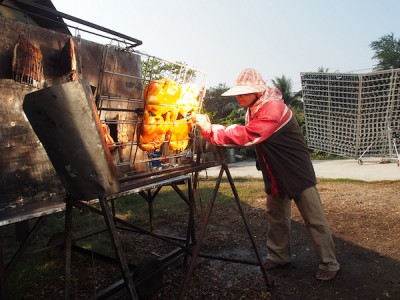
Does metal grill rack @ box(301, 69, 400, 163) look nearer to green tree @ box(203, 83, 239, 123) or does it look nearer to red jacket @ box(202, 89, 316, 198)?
red jacket @ box(202, 89, 316, 198)

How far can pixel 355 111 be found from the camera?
37.6 ft

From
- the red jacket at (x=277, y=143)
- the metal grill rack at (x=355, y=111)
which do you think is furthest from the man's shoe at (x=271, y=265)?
the metal grill rack at (x=355, y=111)

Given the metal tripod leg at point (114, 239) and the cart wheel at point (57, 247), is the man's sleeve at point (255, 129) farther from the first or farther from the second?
the cart wheel at point (57, 247)

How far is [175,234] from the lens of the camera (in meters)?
5.22

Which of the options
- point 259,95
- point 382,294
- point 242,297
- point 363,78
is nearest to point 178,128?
point 259,95

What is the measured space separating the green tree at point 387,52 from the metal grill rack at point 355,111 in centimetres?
1969

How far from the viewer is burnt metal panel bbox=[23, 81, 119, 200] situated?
1760 mm

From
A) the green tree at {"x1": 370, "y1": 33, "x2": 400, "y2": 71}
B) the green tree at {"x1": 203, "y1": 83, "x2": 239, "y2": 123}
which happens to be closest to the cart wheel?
the green tree at {"x1": 203, "y1": 83, "x2": 239, "y2": 123}

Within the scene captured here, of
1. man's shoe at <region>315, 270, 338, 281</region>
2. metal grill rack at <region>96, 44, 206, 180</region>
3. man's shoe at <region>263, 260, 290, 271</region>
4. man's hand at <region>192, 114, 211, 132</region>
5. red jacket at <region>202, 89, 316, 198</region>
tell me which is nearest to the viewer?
metal grill rack at <region>96, 44, 206, 180</region>

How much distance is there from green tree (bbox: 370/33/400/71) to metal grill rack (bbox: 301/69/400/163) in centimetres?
1969

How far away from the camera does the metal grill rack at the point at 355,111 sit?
11.0 metres

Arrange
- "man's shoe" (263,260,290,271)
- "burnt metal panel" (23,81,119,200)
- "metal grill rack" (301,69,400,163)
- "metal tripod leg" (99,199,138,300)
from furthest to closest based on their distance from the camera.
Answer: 1. "metal grill rack" (301,69,400,163)
2. "man's shoe" (263,260,290,271)
3. "metal tripod leg" (99,199,138,300)
4. "burnt metal panel" (23,81,119,200)

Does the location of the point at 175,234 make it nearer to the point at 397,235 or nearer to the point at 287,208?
the point at 287,208

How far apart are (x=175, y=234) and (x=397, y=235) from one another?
3.23 m
